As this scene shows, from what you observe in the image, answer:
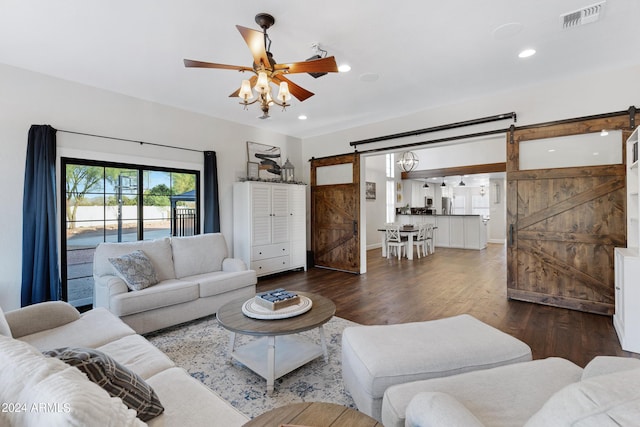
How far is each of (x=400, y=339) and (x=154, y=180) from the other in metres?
4.27

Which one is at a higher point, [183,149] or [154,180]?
[183,149]

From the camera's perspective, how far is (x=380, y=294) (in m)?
4.35

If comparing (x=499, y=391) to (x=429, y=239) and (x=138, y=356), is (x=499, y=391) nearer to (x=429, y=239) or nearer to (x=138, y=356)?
(x=138, y=356)

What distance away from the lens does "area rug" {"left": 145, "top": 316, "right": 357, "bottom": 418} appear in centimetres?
199

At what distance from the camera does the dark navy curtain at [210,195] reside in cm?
489

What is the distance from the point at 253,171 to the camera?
5648mm

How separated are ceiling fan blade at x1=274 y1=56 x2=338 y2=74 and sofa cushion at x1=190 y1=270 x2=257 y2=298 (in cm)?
240

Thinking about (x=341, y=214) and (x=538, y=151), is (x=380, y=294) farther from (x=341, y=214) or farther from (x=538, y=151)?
(x=538, y=151)

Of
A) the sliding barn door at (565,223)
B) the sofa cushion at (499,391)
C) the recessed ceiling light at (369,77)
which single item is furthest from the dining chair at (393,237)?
the sofa cushion at (499,391)

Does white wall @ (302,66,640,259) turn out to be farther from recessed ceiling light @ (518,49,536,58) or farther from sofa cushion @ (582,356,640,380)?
sofa cushion @ (582,356,640,380)

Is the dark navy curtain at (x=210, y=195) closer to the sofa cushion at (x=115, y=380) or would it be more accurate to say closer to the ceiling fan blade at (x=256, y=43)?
the ceiling fan blade at (x=256, y=43)

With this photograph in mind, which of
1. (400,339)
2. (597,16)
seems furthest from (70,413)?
(597,16)

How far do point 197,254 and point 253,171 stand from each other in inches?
90.3

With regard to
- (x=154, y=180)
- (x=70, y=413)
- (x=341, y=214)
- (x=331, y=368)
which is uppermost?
(x=154, y=180)
